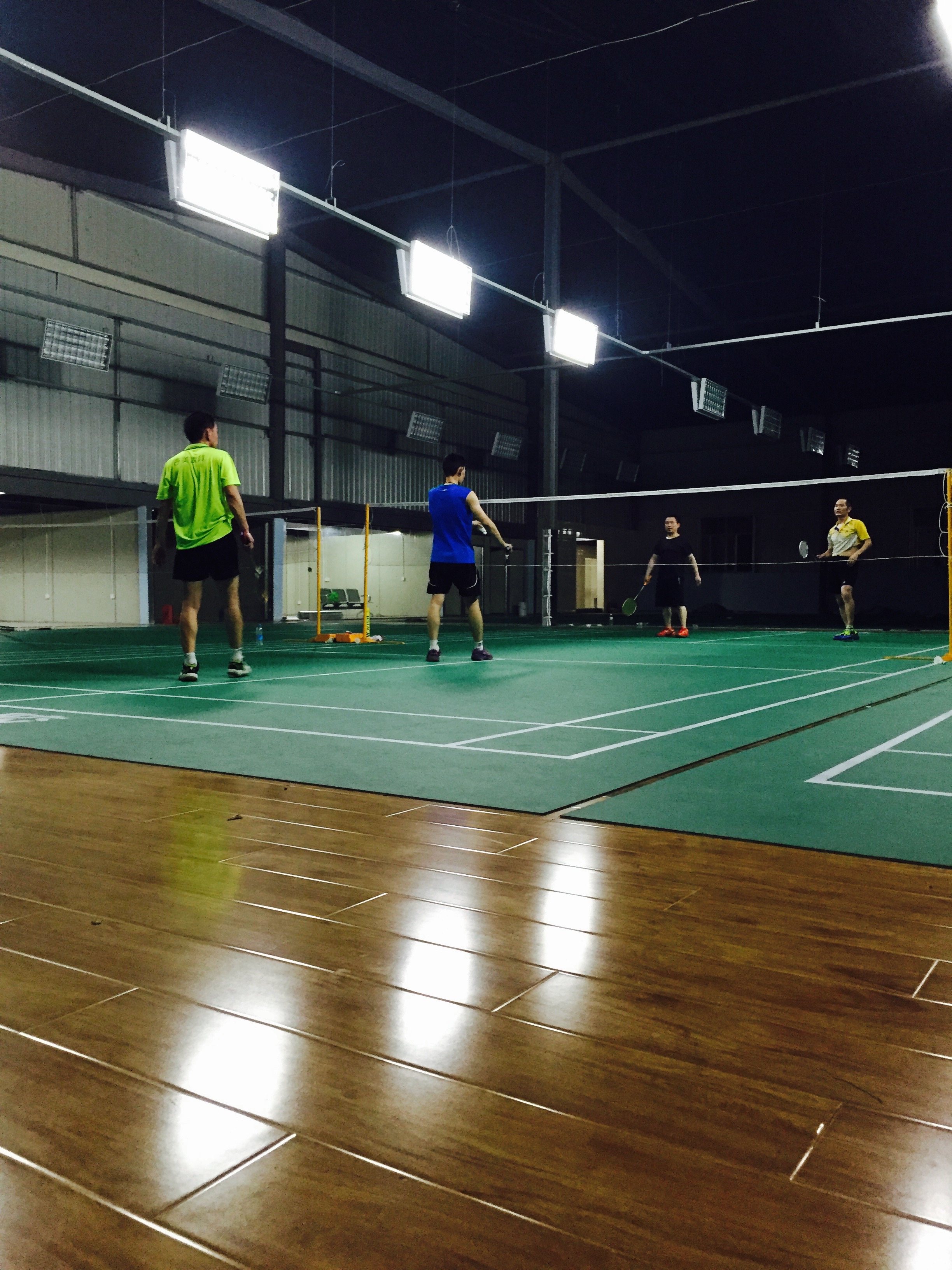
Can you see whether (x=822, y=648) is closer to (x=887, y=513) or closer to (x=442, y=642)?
(x=442, y=642)

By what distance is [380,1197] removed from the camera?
97 cm

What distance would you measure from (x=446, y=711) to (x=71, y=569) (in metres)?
18.1

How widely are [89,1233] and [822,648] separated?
11.5 m

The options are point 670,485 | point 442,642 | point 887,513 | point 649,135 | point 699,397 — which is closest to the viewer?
point 442,642

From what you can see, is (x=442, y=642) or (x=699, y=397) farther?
(x=699, y=397)

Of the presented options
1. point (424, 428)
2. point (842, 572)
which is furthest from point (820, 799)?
point (424, 428)

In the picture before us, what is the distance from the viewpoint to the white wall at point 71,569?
20.1 meters

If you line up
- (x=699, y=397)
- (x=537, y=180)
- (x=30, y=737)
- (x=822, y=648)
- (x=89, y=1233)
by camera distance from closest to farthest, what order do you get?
(x=89, y=1233) → (x=30, y=737) → (x=822, y=648) → (x=537, y=180) → (x=699, y=397)

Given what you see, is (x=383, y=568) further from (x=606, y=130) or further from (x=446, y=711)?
(x=446, y=711)

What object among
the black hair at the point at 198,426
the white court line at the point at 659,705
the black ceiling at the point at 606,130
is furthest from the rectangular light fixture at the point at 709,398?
the black hair at the point at 198,426

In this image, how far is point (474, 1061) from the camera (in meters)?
1.27

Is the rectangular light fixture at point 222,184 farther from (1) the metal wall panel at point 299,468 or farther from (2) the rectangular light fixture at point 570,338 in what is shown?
(1) the metal wall panel at point 299,468

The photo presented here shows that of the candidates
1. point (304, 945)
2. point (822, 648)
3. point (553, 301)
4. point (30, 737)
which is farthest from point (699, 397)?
point (304, 945)

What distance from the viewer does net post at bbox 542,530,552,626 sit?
59.4 feet
